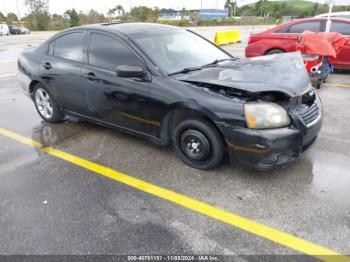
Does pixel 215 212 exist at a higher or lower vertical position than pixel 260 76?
lower

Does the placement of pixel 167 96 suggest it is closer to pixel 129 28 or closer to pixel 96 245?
pixel 129 28

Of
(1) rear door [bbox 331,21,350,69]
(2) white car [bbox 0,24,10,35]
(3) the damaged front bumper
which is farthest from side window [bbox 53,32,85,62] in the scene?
(2) white car [bbox 0,24,10,35]

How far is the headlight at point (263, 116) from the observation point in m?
2.82


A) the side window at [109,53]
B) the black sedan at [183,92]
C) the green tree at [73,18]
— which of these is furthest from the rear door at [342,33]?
the green tree at [73,18]

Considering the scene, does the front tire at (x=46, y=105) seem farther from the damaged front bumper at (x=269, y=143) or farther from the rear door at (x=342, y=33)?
the rear door at (x=342, y=33)

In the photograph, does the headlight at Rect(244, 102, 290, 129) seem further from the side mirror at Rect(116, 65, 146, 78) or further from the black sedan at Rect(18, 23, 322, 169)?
the side mirror at Rect(116, 65, 146, 78)

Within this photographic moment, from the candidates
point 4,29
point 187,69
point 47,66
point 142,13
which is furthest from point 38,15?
point 187,69

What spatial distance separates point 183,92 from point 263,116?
33.5 inches

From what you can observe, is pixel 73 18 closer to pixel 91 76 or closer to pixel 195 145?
pixel 91 76

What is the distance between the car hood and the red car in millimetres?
4556

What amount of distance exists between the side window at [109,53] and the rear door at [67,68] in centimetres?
19

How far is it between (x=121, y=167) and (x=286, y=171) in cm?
187

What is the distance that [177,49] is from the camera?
3.88 meters

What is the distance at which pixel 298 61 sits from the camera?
3711 mm
